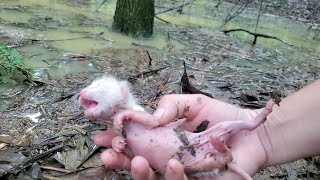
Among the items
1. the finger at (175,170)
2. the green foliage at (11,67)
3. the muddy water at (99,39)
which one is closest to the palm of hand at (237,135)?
the finger at (175,170)

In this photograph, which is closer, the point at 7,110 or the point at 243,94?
the point at 7,110

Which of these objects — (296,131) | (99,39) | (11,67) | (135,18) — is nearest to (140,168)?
(296,131)

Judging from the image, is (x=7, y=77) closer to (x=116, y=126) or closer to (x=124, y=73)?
(x=124, y=73)

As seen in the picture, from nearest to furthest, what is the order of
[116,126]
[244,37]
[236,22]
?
[116,126] → [244,37] → [236,22]

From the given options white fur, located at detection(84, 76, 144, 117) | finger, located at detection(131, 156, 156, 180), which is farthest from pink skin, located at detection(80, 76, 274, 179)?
finger, located at detection(131, 156, 156, 180)

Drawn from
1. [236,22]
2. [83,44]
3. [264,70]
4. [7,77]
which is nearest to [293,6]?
[236,22]

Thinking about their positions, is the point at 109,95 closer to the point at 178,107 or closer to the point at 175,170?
the point at 178,107

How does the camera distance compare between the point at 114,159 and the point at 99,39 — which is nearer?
the point at 114,159
